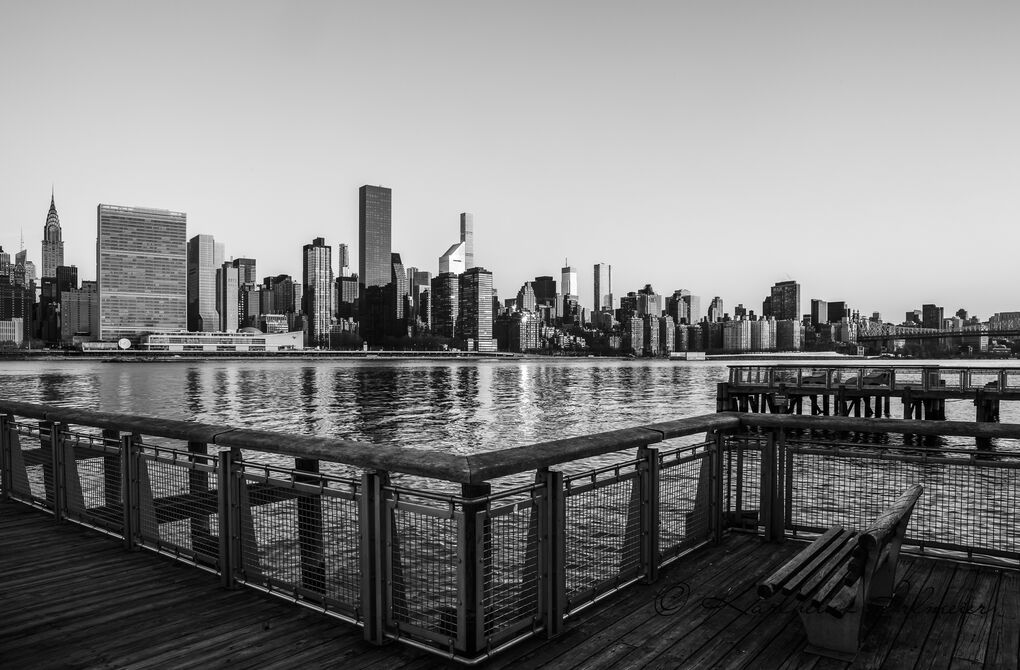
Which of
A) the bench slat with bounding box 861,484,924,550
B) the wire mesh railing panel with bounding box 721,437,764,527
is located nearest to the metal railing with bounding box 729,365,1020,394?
the wire mesh railing panel with bounding box 721,437,764,527

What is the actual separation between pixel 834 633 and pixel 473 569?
2453mm

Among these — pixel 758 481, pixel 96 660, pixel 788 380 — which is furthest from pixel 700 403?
pixel 96 660

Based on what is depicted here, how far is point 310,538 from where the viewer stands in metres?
5.04

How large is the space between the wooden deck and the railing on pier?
7.2 inches

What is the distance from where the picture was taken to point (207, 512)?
5.98 meters

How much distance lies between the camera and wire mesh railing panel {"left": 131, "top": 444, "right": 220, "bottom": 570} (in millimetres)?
5969

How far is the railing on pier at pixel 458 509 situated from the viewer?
4.18m

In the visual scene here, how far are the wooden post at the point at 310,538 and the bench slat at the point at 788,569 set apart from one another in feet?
10.4

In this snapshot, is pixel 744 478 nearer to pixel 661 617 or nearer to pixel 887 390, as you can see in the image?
pixel 661 617

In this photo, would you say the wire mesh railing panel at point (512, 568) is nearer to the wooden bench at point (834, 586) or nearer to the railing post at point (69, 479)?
the wooden bench at point (834, 586)

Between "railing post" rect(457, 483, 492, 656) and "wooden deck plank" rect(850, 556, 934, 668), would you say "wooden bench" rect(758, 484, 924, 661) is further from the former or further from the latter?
"railing post" rect(457, 483, 492, 656)

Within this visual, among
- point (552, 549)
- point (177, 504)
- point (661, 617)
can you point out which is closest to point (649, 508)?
point (661, 617)

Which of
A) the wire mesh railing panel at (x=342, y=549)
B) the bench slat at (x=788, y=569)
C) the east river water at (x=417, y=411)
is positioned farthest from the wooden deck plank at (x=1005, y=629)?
the east river water at (x=417, y=411)

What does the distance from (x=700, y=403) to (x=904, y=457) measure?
197 ft
